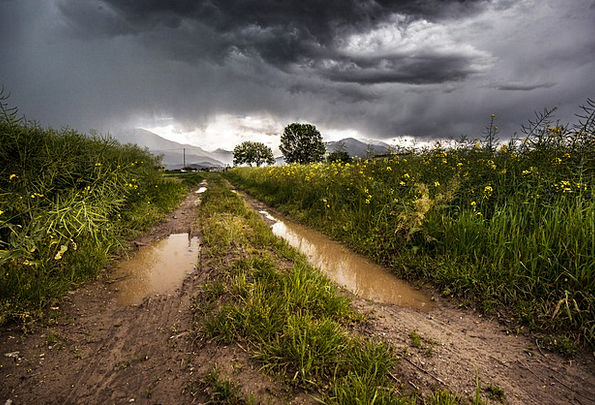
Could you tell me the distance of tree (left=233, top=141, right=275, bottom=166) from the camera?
86.0 m

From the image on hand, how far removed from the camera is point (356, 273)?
193 inches

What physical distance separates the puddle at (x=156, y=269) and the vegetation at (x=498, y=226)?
3.30 metres

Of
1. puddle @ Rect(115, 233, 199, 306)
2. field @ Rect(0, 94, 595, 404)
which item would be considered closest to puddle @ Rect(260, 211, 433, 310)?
field @ Rect(0, 94, 595, 404)

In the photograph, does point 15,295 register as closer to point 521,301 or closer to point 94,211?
point 94,211

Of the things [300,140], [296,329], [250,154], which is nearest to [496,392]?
[296,329]

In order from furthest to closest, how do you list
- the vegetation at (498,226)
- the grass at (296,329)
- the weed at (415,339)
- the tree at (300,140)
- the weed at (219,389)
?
the tree at (300,140), the vegetation at (498,226), the weed at (415,339), the grass at (296,329), the weed at (219,389)

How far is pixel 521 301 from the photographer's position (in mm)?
3322

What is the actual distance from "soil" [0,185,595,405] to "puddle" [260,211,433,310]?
0.51 m

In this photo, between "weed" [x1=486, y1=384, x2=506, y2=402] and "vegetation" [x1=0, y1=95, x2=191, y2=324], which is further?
"vegetation" [x1=0, y1=95, x2=191, y2=324]

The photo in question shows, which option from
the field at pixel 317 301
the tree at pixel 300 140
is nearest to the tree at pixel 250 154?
the tree at pixel 300 140

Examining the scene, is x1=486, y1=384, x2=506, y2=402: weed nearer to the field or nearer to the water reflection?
the field

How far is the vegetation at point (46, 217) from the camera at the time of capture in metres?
3.27

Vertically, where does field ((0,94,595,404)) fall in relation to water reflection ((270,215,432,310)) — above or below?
above

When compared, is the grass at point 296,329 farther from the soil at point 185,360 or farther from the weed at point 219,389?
the weed at point 219,389
